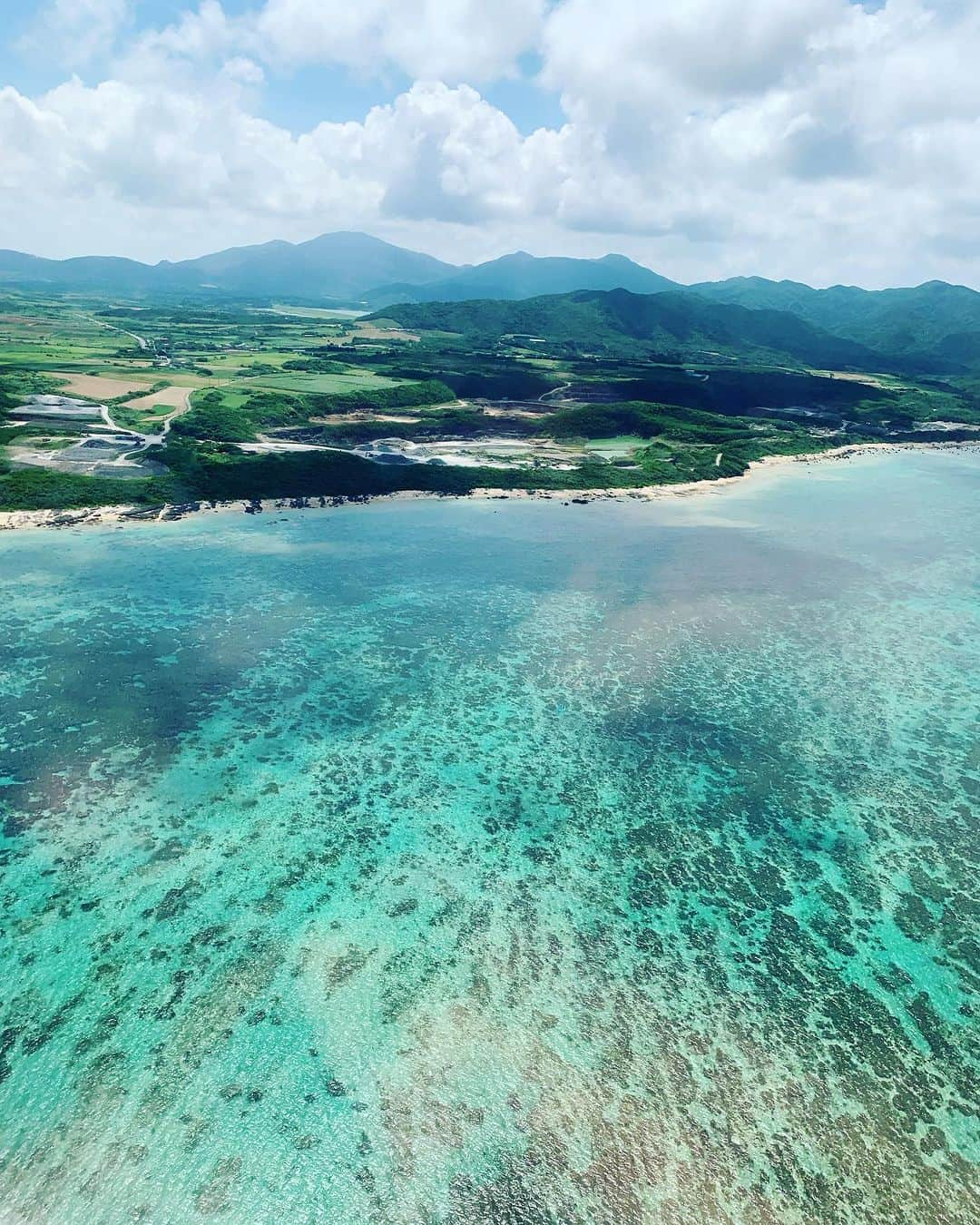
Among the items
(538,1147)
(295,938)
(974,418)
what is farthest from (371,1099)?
(974,418)

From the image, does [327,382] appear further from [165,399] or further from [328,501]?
[328,501]

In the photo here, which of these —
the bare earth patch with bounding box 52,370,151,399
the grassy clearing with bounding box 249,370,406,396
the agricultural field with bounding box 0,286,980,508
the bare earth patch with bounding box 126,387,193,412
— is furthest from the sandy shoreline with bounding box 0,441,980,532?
the bare earth patch with bounding box 52,370,151,399

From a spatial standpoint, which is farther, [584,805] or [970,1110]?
[584,805]

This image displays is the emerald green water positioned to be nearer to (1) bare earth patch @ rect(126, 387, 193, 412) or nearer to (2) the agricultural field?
(2) the agricultural field

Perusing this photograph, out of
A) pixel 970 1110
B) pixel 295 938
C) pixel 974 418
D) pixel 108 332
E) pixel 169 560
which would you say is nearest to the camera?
pixel 970 1110

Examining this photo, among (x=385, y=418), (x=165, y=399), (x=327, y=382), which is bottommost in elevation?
(x=385, y=418)

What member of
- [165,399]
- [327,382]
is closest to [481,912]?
[165,399]

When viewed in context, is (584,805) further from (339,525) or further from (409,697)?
(339,525)
